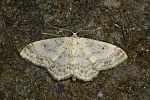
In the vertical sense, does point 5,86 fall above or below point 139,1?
below

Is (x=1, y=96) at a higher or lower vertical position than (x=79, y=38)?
lower

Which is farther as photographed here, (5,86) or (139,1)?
(139,1)

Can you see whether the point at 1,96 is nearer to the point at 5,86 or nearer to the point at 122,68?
the point at 5,86

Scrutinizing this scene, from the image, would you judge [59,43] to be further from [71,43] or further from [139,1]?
[139,1]

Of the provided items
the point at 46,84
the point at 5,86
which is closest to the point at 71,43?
the point at 46,84

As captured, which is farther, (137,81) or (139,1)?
(139,1)

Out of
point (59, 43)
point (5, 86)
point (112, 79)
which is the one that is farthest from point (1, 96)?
point (112, 79)
